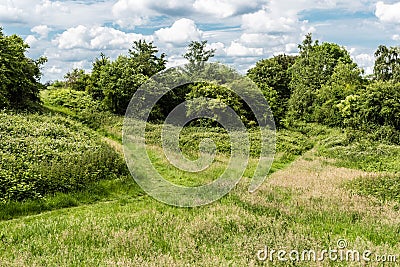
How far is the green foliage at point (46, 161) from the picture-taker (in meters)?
11.3

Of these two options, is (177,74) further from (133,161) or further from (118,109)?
(133,161)

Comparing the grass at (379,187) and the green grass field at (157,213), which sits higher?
the green grass field at (157,213)

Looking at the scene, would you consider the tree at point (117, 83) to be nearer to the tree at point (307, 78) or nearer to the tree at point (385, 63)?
the tree at point (307, 78)

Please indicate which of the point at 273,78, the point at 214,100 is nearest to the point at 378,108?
the point at 214,100

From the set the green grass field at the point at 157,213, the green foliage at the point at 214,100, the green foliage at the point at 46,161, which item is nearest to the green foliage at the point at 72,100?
the green foliage at the point at 214,100

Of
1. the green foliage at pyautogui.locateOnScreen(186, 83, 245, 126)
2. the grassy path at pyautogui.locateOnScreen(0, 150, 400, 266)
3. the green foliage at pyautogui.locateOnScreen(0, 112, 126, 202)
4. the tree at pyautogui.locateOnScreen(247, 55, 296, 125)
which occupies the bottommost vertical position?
the grassy path at pyautogui.locateOnScreen(0, 150, 400, 266)

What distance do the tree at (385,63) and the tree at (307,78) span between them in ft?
13.2

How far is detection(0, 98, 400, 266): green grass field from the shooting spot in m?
6.64

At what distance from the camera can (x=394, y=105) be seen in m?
25.5

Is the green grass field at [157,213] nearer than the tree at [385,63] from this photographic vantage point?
Yes

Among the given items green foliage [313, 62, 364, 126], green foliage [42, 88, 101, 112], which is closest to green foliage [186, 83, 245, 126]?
green foliage [42, 88, 101, 112]

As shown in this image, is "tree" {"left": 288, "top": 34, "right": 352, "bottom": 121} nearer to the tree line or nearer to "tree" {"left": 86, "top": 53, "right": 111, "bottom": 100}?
the tree line

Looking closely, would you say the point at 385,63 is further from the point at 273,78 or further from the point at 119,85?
the point at 119,85

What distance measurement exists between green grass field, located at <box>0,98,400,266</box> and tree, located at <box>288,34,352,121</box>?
1920cm
